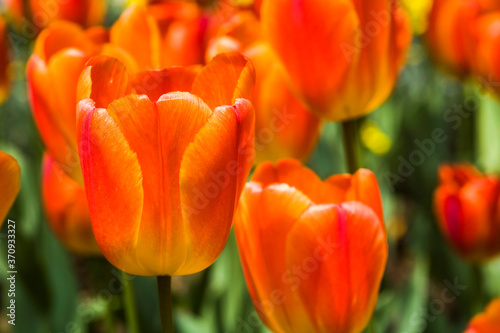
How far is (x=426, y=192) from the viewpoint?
2004 mm

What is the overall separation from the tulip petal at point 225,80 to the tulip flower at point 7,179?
188 millimetres

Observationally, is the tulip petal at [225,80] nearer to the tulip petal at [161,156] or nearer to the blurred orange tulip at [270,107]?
the tulip petal at [161,156]

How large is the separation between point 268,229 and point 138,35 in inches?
18.6

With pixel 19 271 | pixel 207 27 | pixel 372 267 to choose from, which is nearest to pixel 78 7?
pixel 207 27

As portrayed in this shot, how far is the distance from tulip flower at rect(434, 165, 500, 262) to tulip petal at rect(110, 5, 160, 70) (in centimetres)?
56

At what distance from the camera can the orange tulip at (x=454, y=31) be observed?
1.50 meters

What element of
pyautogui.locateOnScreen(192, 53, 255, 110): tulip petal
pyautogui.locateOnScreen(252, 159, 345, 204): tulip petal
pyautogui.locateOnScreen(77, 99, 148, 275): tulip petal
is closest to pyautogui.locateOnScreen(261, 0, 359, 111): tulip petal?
pyautogui.locateOnScreen(252, 159, 345, 204): tulip petal

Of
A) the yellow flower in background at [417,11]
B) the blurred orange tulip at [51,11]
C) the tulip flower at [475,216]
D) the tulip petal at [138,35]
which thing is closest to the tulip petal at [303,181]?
the tulip petal at [138,35]

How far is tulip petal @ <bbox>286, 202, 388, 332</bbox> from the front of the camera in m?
0.73

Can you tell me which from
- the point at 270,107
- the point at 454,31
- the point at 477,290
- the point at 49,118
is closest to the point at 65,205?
the point at 49,118

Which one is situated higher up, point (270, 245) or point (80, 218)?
point (270, 245)

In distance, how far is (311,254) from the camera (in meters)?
0.73

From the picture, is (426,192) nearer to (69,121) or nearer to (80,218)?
(80,218)

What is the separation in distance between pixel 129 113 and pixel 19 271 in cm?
107
